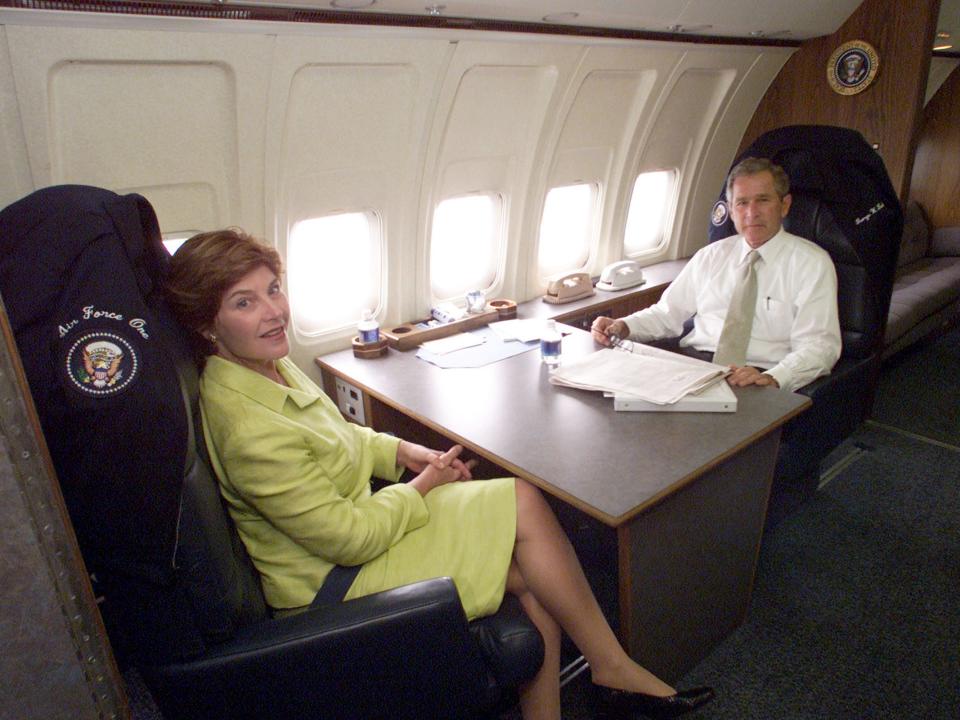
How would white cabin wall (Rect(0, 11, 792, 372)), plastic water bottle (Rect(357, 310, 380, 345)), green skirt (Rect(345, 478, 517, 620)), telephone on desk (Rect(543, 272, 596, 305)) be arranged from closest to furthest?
1. green skirt (Rect(345, 478, 517, 620))
2. white cabin wall (Rect(0, 11, 792, 372))
3. plastic water bottle (Rect(357, 310, 380, 345))
4. telephone on desk (Rect(543, 272, 596, 305))

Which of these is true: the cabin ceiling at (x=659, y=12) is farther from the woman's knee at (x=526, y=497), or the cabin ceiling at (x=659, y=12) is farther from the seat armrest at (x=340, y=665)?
the seat armrest at (x=340, y=665)

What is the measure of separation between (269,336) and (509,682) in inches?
44.6

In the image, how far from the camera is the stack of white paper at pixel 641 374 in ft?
7.47

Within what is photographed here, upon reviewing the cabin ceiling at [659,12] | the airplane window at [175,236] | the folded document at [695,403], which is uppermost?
the cabin ceiling at [659,12]

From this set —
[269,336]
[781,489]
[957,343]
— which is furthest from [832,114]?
[269,336]

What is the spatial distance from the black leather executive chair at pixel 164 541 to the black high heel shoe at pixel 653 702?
38 cm

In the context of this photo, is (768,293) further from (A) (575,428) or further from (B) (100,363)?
(B) (100,363)

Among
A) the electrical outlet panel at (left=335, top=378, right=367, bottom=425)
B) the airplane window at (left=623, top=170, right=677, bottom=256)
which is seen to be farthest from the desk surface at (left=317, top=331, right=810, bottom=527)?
the airplane window at (left=623, top=170, right=677, bottom=256)

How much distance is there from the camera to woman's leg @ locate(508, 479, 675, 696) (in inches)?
75.5

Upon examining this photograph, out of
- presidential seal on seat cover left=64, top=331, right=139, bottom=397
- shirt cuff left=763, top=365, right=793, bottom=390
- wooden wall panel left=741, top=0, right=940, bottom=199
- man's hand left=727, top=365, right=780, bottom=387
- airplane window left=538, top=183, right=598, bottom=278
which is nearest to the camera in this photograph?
presidential seal on seat cover left=64, top=331, right=139, bottom=397

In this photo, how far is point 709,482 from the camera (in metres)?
2.04

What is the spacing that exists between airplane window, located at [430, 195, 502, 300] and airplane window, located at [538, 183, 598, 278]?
40cm

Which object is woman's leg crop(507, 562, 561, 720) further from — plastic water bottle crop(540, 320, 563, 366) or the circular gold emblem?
the circular gold emblem

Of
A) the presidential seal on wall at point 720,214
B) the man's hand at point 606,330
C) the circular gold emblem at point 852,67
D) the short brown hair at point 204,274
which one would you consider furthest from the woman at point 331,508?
the circular gold emblem at point 852,67
